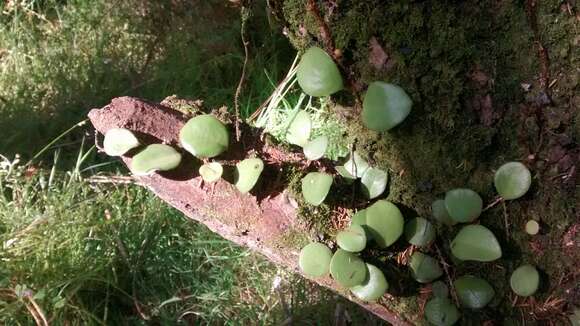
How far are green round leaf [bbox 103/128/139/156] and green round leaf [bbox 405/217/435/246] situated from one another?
48 centimetres

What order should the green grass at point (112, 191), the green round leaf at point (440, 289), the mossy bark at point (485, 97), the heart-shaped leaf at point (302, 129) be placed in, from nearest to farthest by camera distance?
the mossy bark at point (485, 97) → the green round leaf at point (440, 289) → the heart-shaped leaf at point (302, 129) → the green grass at point (112, 191)

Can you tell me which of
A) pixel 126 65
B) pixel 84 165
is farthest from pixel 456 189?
pixel 126 65

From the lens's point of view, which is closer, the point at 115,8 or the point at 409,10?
the point at 409,10

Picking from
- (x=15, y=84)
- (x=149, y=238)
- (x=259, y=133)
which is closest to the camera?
(x=259, y=133)

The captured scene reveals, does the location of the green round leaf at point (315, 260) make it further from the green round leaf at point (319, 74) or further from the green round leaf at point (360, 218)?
the green round leaf at point (319, 74)

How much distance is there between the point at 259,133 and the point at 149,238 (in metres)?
0.91

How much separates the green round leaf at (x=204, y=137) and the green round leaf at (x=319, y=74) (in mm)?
165

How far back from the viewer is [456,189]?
978mm

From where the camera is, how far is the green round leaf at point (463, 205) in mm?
964

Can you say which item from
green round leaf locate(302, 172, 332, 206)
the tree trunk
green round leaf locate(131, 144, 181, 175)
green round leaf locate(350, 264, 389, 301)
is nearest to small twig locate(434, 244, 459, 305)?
the tree trunk

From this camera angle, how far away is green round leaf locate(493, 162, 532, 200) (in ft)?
3.06

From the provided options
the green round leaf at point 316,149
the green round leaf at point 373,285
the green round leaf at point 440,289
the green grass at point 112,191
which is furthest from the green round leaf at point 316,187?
the green grass at point 112,191

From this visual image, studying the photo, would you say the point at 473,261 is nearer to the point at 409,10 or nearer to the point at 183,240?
the point at 409,10

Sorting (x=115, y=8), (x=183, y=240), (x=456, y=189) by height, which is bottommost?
(x=183, y=240)
